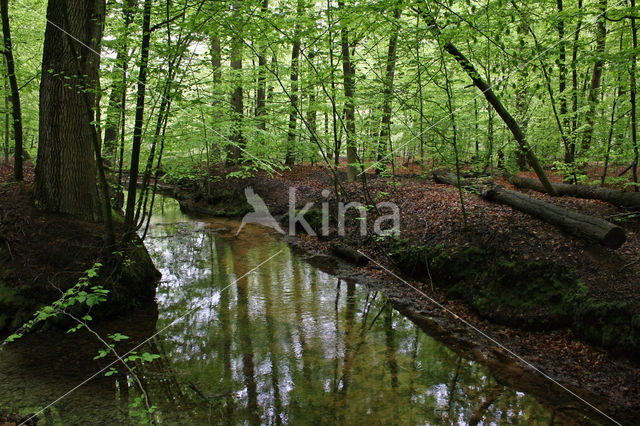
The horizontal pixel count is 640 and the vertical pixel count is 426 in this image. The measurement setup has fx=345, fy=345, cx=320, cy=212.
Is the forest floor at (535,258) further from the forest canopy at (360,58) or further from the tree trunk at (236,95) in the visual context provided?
the tree trunk at (236,95)

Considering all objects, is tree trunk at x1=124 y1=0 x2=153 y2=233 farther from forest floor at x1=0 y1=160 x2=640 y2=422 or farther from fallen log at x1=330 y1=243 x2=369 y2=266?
fallen log at x1=330 y1=243 x2=369 y2=266

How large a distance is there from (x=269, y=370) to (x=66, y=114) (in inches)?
212

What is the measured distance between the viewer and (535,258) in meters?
5.67

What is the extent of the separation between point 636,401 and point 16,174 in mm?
10549

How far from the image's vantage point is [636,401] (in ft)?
12.2

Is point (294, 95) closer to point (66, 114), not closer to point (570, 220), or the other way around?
point (66, 114)

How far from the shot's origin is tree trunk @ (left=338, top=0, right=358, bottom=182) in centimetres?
767

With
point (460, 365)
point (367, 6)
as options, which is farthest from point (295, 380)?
point (367, 6)

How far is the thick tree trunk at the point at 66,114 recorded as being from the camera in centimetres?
568

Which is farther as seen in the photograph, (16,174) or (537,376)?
(16,174)

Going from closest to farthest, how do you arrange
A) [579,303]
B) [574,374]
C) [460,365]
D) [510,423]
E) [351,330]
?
[510,423] < [574,374] < [460,365] < [579,303] < [351,330]

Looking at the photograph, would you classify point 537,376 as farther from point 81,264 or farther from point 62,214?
point 62,214

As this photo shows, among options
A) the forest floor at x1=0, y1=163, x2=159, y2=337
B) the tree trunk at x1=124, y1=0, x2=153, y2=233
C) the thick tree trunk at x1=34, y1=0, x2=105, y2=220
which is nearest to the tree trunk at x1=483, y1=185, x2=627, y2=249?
the tree trunk at x1=124, y1=0, x2=153, y2=233

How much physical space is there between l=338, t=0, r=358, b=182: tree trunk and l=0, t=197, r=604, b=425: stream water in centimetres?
329
